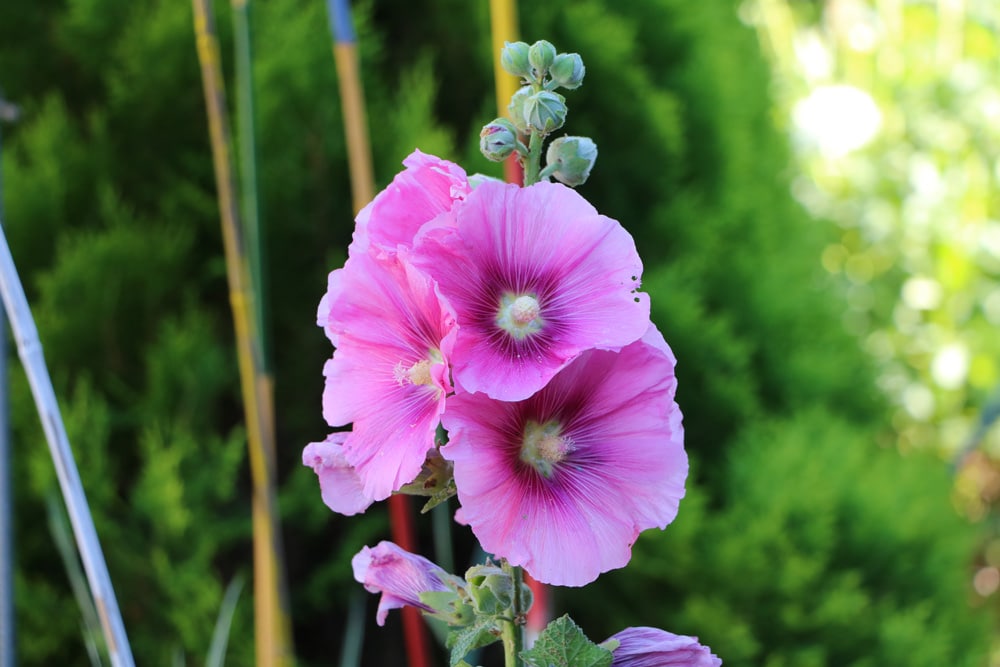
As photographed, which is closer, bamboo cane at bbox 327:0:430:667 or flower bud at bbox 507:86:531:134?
flower bud at bbox 507:86:531:134

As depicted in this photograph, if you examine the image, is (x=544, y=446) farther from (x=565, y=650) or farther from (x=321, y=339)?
(x=321, y=339)

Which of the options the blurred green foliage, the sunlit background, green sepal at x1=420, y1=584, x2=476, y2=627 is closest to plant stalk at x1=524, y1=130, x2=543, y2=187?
green sepal at x1=420, y1=584, x2=476, y2=627

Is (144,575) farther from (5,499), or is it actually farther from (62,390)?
(5,499)

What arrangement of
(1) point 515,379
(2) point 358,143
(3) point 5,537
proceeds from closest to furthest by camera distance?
(1) point 515,379, (3) point 5,537, (2) point 358,143

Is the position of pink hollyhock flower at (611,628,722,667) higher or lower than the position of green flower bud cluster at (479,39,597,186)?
lower

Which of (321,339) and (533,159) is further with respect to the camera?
(321,339)

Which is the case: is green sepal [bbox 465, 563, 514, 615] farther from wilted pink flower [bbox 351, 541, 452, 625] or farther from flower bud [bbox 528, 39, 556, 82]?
flower bud [bbox 528, 39, 556, 82]

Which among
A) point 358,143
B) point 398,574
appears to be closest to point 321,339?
point 358,143
